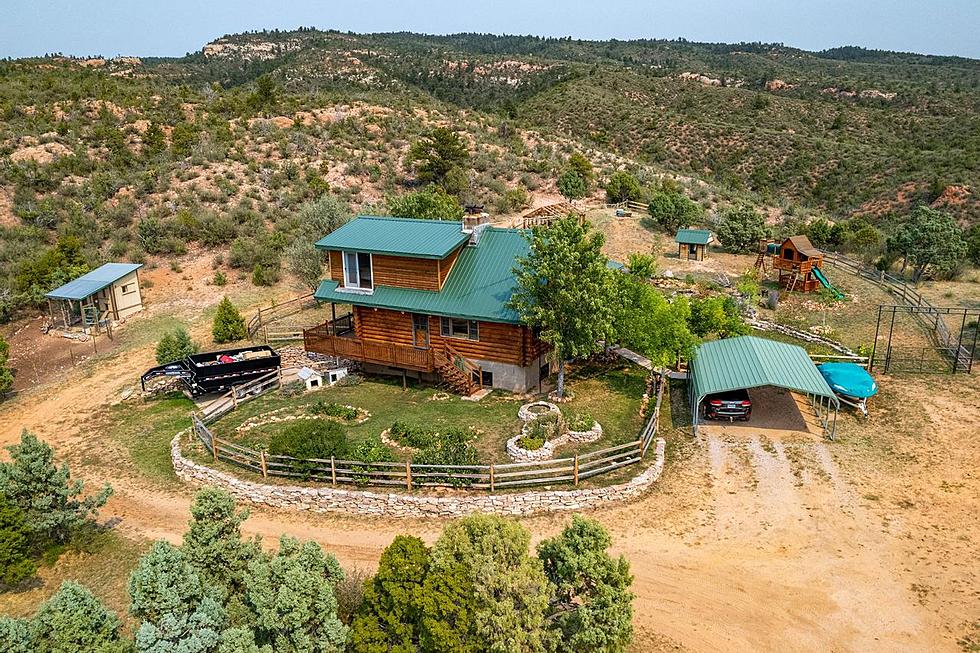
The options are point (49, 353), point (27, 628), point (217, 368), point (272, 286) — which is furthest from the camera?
point (272, 286)

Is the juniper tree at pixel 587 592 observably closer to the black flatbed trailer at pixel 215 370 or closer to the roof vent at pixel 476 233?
the roof vent at pixel 476 233

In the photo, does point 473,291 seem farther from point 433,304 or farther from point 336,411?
point 336,411

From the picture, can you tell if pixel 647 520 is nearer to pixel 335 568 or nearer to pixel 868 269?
A: pixel 335 568

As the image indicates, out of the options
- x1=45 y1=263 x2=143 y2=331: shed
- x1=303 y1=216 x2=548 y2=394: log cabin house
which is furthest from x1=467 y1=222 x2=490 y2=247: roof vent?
x1=45 y1=263 x2=143 y2=331: shed

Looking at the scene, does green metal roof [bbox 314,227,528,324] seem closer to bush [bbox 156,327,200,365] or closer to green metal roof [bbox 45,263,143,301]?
bush [bbox 156,327,200,365]

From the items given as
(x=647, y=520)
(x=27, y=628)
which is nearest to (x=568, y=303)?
(x=647, y=520)

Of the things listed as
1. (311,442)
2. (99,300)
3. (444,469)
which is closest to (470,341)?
(444,469)
